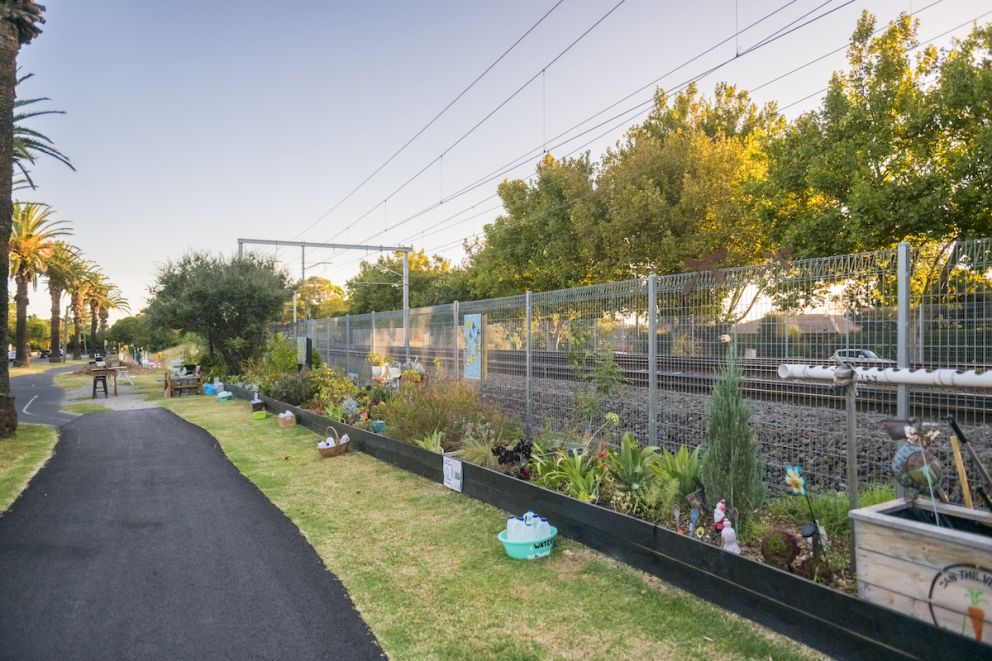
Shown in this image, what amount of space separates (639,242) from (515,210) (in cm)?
1010

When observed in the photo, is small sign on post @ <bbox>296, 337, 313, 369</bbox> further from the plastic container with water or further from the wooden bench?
the plastic container with water

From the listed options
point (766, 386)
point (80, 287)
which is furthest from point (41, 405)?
point (80, 287)

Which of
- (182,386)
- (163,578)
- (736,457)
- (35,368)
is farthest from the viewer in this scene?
(35,368)

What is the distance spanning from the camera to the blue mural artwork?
379 inches

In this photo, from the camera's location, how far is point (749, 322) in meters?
5.38

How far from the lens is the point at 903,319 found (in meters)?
4.27

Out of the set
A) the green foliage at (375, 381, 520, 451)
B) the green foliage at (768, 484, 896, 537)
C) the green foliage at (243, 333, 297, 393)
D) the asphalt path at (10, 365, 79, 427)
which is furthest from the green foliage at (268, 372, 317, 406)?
the green foliage at (768, 484, 896, 537)

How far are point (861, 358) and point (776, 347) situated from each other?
744mm

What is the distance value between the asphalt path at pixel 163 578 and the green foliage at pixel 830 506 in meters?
3.31

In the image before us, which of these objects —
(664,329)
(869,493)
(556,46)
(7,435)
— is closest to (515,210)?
(556,46)

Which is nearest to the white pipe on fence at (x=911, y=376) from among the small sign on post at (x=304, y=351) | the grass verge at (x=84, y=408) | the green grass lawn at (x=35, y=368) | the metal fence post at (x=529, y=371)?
the metal fence post at (x=529, y=371)

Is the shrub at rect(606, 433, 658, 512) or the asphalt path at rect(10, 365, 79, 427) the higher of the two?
the shrub at rect(606, 433, 658, 512)

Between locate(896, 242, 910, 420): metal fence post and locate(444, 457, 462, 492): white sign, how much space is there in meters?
4.37

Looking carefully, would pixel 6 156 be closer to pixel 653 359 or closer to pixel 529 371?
pixel 529 371
